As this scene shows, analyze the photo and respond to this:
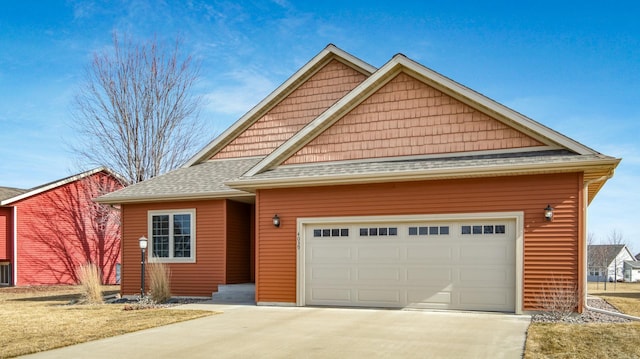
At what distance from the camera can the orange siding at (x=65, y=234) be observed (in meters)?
26.0

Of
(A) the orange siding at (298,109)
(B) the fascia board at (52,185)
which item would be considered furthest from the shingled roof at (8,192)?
(A) the orange siding at (298,109)

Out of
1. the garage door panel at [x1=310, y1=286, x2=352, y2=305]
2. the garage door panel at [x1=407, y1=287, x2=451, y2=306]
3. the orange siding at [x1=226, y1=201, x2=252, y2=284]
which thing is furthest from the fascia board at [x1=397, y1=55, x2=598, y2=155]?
the orange siding at [x1=226, y1=201, x2=252, y2=284]

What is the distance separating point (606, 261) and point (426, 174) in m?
47.3

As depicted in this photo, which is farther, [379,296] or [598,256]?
[598,256]

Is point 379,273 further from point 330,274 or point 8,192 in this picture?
point 8,192

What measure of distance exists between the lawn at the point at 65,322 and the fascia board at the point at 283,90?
21.7ft

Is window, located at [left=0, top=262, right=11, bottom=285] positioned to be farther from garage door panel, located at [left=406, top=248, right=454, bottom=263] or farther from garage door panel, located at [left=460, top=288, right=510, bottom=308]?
garage door panel, located at [left=460, top=288, right=510, bottom=308]

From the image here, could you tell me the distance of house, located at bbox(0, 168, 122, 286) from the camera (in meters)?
25.5

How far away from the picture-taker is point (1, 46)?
20984mm

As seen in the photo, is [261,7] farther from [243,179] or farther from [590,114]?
[590,114]

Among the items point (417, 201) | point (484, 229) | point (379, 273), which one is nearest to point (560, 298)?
point (484, 229)

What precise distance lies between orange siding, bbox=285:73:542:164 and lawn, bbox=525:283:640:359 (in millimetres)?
4034

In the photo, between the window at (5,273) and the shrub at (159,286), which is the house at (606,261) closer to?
the shrub at (159,286)

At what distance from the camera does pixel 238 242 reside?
54.4ft
